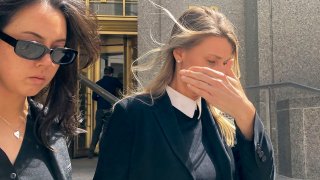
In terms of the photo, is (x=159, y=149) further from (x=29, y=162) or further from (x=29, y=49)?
(x=29, y=49)

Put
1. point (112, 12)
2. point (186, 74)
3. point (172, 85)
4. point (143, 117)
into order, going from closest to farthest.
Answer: point (186, 74), point (143, 117), point (172, 85), point (112, 12)

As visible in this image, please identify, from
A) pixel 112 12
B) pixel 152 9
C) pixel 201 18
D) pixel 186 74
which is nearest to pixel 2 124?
pixel 186 74

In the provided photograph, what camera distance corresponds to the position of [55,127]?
8.25 feet

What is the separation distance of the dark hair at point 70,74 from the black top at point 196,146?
1.75ft

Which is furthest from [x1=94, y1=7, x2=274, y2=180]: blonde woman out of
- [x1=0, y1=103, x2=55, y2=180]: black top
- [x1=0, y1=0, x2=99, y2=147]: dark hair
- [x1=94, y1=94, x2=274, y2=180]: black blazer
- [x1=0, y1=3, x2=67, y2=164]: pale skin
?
[x1=0, y1=3, x2=67, y2=164]: pale skin

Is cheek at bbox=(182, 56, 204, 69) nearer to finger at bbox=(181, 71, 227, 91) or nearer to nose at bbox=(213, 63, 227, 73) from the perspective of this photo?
nose at bbox=(213, 63, 227, 73)

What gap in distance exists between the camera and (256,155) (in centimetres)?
248

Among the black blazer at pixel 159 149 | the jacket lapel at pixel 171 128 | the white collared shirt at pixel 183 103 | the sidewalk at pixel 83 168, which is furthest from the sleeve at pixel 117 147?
the sidewalk at pixel 83 168

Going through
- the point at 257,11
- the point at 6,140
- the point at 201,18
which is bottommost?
the point at 6,140

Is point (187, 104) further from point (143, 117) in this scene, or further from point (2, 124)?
point (2, 124)

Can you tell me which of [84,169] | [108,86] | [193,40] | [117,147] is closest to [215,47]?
[193,40]

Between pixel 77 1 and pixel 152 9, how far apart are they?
6.80m

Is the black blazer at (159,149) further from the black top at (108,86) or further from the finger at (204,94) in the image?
the black top at (108,86)

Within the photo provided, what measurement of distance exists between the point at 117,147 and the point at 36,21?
77 cm
